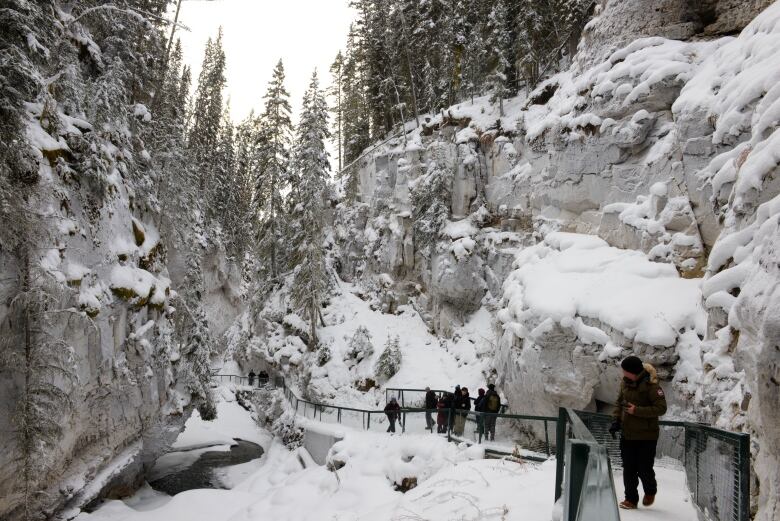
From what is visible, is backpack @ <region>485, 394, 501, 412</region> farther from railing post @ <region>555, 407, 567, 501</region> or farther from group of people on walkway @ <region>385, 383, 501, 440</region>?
railing post @ <region>555, 407, 567, 501</region>

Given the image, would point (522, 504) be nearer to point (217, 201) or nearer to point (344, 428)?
point (344, 428)

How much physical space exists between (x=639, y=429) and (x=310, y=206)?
2592cm

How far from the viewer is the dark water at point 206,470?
2142cm

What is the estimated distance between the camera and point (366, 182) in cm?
3622

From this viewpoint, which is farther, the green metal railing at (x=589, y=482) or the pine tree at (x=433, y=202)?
the pine tree at (x=433, y=202)

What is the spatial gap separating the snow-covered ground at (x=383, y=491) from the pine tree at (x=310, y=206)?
8.63 metres

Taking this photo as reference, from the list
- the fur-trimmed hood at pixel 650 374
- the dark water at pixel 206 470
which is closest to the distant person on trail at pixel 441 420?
the fur-trimmed hood at pixel 650 374

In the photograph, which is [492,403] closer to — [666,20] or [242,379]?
[666,20]

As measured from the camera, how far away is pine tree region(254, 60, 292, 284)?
33125mm

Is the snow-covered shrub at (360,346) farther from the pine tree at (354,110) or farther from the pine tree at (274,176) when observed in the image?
the pine tree at (354,110)

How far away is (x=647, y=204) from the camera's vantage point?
14664 mm

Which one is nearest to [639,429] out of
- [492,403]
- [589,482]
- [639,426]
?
[639,426]

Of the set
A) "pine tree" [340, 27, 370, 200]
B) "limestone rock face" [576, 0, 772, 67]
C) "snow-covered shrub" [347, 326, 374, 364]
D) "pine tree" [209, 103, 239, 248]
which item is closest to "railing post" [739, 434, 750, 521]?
"limestone rock face" [576, 0, 772, 67]

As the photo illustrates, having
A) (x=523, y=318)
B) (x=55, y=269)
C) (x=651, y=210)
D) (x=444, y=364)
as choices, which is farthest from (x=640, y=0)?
(x=55, y=269)
